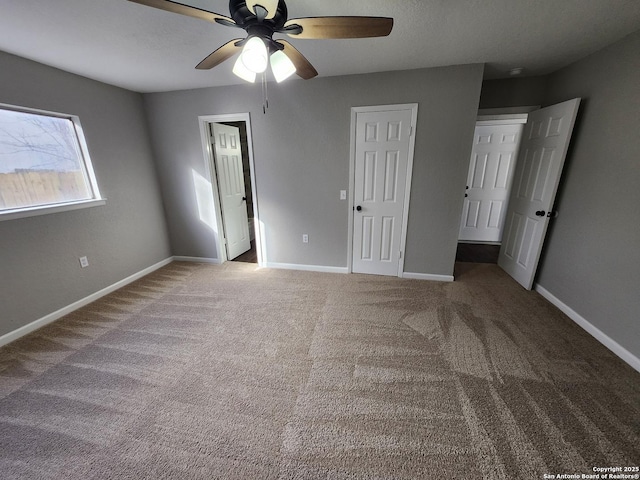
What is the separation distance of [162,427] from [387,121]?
325cm

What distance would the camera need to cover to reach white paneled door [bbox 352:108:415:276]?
111 inches

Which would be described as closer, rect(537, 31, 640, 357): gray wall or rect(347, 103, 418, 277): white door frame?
rect(537, 31, 640, 357): gray wall

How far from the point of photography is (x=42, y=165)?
2.40 m

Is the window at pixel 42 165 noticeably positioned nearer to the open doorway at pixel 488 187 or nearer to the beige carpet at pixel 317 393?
the beige carpet at pixel 317 393

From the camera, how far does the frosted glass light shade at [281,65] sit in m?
1.52

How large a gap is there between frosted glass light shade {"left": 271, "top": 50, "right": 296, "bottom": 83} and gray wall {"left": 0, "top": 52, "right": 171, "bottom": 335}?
2413 mm

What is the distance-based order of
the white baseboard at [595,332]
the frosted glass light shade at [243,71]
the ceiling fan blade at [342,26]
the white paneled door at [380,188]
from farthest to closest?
1. the white paneled door at [380,188]
2. the white baseboard at [595,332]
3. the frosted glass light shade at [243,71]
4. the ceiling fan blade at [342,26]

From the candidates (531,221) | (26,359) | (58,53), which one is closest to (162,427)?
(26,359)

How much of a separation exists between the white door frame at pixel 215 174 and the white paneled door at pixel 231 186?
77 millimetres

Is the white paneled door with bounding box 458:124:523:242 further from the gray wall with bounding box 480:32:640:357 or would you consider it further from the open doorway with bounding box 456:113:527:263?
the gray wall with bounding box 480:32:640:357

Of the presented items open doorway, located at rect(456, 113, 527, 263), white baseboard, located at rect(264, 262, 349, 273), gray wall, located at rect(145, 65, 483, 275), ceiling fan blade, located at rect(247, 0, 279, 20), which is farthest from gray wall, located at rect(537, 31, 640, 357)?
ceiling fan blade, located at rect(247, 0, 279, 20)

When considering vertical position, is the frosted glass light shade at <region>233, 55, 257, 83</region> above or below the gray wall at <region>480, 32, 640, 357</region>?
above

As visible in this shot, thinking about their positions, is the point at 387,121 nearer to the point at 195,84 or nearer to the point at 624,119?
the point at 624,119

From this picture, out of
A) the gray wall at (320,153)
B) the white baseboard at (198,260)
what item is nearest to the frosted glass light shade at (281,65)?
the gray wall at (320,153)
